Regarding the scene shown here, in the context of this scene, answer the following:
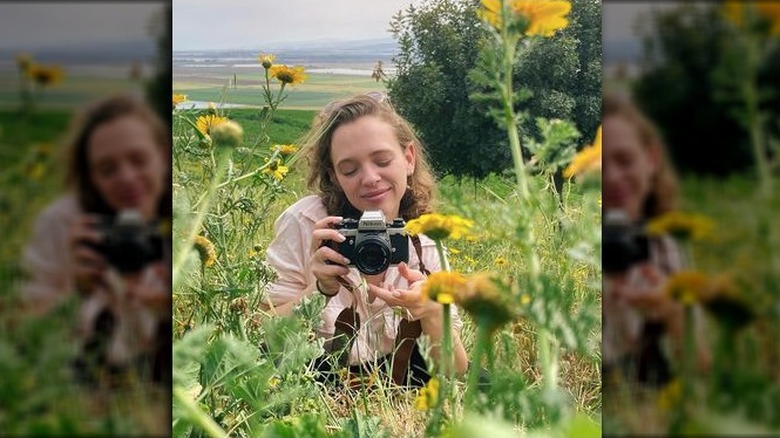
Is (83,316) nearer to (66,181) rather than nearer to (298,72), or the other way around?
(66,181)

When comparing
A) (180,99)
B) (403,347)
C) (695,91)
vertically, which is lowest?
(403,347)

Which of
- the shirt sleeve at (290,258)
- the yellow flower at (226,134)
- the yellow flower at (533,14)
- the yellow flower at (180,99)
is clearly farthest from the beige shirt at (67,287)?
the yellow flower at (180,99)

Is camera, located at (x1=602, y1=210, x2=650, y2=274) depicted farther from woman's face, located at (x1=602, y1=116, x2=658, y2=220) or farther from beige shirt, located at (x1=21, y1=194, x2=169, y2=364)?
beige shirt, located at (x1=21, y1=194, x2=169, y2=364)

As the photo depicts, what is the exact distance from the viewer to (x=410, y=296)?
2.25 metres

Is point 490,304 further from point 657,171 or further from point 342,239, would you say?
point 342,239

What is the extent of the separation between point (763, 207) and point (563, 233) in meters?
1.69

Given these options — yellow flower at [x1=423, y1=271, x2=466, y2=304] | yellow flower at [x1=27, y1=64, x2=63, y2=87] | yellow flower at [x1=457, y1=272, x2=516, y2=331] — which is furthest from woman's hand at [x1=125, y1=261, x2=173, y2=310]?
yellow flower at [x1=423, y1=271, x2=466, y2=304]

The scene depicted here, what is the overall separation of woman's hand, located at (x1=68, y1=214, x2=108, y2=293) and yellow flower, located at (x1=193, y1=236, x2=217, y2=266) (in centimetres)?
163

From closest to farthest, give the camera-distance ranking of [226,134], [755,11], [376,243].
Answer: [755,11] < [226,134] < [376,243]

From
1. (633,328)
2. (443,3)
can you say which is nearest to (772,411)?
(633,328)

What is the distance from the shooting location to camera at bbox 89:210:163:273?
0.58m

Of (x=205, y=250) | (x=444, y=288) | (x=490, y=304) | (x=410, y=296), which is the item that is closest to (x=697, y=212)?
(x=490, y=304)

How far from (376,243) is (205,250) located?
1.28ft

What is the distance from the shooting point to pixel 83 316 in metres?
0.59
